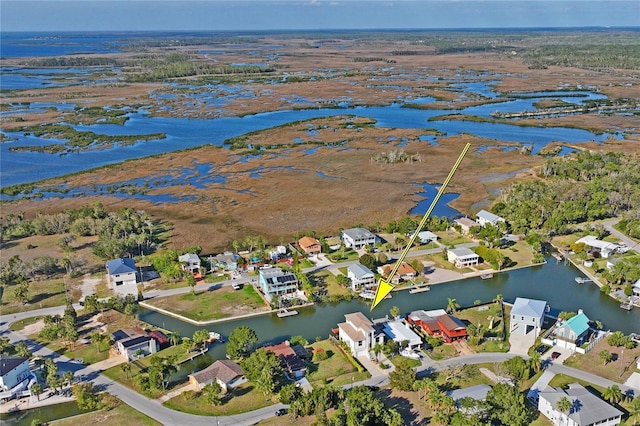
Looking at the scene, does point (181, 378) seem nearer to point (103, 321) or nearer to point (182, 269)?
point (103, 321)

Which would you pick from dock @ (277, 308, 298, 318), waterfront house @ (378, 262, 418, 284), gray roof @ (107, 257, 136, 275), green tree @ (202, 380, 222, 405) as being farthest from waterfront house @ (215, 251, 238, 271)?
green tree @ (202, 380, 222, 405)

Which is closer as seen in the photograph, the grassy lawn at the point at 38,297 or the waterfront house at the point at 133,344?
the waterfront house at the point at 133,344

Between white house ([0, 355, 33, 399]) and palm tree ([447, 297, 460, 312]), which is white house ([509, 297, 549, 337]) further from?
white house ([0, 355, 33, 399])

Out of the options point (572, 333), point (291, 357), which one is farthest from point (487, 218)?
point (291, 357)

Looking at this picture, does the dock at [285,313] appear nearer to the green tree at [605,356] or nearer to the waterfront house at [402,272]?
the waterfront house at [402,272]

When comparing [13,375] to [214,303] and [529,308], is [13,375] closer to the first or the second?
[214,303]

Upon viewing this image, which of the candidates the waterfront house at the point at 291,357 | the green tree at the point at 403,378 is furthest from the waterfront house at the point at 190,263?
the green tree at the point at 403,378
